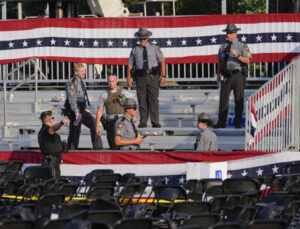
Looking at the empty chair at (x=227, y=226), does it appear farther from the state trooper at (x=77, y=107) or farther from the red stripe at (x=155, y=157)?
the state trooper at (x=77, y=107)

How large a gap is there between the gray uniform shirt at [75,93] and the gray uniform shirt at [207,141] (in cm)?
237

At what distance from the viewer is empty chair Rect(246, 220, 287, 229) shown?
29.3 ft

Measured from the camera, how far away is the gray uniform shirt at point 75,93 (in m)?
17.4

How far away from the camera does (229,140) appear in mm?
18406

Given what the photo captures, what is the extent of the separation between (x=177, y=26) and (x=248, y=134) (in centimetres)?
489

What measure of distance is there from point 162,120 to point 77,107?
11.6ft

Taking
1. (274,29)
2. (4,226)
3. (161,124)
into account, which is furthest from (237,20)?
(4,226)

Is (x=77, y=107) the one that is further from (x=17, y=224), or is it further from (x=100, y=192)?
(x=17, y=224)

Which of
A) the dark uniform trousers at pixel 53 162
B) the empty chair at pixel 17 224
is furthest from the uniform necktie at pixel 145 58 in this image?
the empty chair at pixel 17 224

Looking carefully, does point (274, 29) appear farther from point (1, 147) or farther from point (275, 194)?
point (275, 194)

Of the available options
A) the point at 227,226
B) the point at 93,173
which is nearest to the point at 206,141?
the point at 93,173

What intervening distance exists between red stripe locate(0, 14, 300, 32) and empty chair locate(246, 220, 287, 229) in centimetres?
1219

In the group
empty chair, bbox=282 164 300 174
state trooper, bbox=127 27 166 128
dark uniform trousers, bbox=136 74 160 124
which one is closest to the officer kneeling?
state trooper, bbox=127 27 166 128

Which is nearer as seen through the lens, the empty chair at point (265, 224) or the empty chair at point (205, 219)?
the empty chair at point (265, 224)
